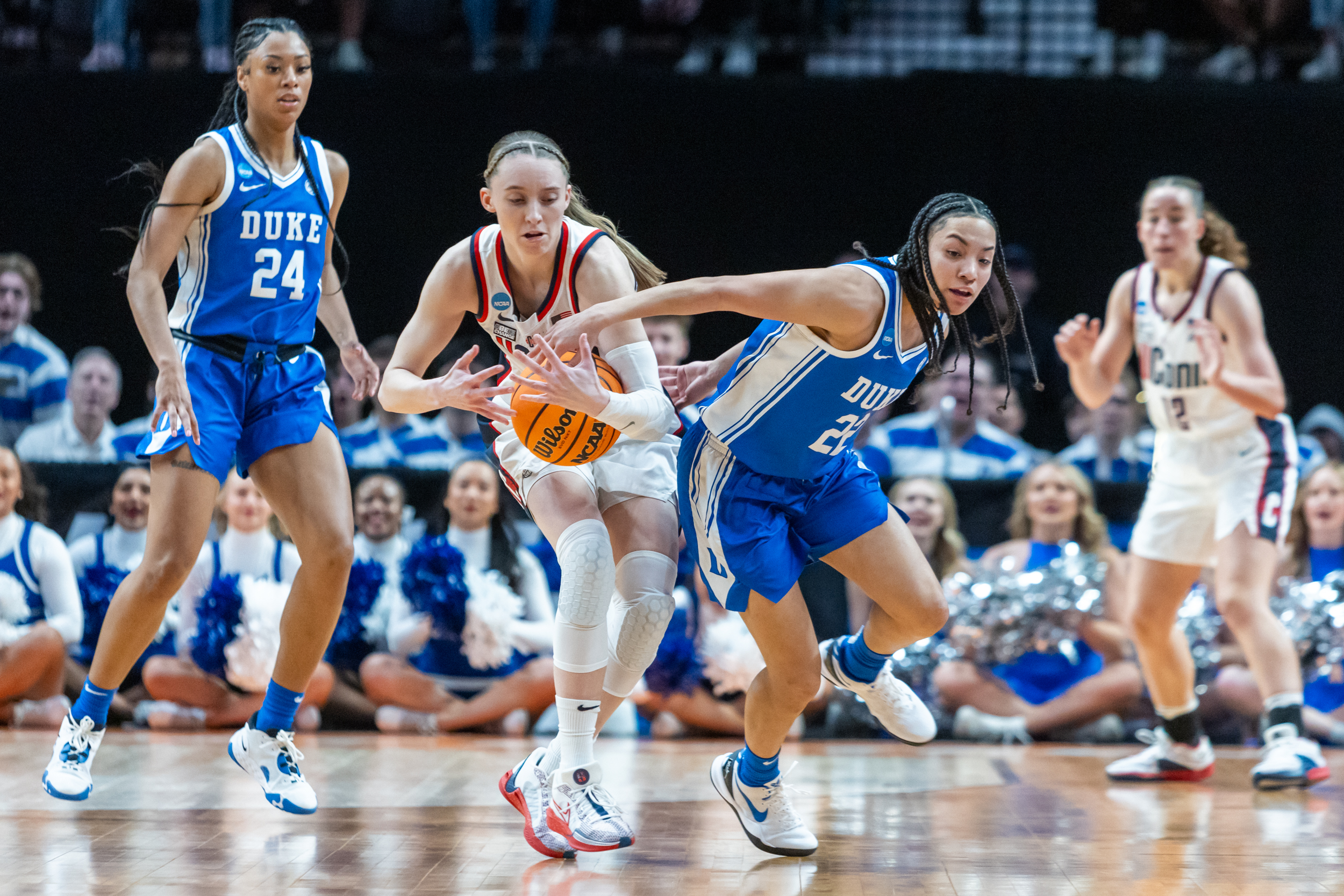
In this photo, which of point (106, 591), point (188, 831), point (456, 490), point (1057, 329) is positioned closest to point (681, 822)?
point (188, 831)

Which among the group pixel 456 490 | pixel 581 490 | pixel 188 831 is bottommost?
pixel 188 831

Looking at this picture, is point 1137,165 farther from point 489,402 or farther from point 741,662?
point 489,402

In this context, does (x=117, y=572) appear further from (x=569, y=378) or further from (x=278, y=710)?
(x=569, y=378)

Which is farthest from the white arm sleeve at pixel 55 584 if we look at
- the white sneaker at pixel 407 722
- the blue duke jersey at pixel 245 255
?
the blue duke jersey at pixel 245 255

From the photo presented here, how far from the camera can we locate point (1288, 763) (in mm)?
4070

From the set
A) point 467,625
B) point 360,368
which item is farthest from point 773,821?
point 467,625

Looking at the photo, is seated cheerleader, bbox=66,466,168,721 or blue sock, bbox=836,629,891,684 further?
seated cheerleader, bbox=66,466,168,721

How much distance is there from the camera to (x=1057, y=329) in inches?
303

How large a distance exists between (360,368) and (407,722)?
206cm

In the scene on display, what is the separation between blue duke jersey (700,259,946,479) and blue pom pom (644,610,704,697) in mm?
2024

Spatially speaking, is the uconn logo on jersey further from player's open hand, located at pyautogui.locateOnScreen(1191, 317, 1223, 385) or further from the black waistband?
player's open hand, located at pyautogui.locateOnScreen(1191, 317, 1223, 385)

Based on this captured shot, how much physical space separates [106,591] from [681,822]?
2.78 m

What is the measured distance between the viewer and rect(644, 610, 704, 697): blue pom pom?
4984 mm


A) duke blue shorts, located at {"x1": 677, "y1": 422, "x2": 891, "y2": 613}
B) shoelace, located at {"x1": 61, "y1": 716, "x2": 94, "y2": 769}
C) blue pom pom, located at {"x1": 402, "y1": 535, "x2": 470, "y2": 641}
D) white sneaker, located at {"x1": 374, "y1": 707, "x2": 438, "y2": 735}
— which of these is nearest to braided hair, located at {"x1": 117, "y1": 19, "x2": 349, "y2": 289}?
duke blue shorts, located at {"x1": 677, "y1": 422, "x2": 891, "y2": 613}
